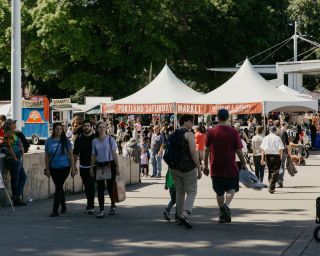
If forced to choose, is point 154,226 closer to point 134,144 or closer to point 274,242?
point 274,242

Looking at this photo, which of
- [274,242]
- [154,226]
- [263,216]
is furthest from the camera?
[263,216]

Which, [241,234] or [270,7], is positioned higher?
[270,7]

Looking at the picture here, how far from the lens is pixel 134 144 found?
833 inches

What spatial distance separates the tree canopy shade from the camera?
1826 inches

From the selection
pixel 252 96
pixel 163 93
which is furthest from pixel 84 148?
pixel 163 93

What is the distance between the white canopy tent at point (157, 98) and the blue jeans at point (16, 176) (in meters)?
13.4

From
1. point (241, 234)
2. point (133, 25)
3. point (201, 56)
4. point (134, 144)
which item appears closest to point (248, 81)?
point (134, 144)

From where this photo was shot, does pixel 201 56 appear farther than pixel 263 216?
Yes

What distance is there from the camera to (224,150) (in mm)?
10336

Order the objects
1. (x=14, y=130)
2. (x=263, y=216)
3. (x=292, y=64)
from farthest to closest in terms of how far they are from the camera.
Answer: (x=292, y=64)
(x=14, y=130)
(x=263, y=216)

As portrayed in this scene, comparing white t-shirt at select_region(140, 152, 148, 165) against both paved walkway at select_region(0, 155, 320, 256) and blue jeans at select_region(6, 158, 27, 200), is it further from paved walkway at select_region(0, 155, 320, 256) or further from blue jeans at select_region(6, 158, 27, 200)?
blue jeans at select_region(6, 158, 27, 200)

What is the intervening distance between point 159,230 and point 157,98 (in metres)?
17.5

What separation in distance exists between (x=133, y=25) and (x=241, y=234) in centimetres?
3897

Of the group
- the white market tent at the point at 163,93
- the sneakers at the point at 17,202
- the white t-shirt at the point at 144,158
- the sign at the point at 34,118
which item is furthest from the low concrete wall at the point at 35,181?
the sign at the point at 34,118
